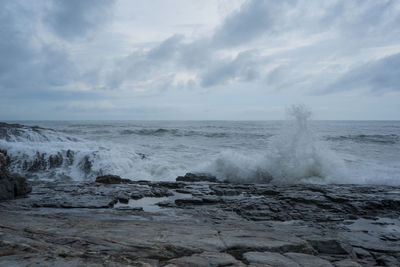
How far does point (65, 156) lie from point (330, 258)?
11197mm

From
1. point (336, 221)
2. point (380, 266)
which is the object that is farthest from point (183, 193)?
→ point (380, 266)

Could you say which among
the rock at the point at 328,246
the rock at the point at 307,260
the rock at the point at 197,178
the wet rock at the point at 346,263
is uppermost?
the rock at the point at 307,260

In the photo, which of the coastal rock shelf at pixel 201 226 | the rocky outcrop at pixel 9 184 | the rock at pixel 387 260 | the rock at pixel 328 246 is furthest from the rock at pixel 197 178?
the rock at pixel 387 260

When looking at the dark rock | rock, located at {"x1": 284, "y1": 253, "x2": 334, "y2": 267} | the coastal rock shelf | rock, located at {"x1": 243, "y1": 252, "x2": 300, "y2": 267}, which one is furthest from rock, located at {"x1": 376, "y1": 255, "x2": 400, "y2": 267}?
the dark rock

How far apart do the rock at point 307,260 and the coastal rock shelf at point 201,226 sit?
12mm

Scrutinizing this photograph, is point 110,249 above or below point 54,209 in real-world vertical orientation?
above

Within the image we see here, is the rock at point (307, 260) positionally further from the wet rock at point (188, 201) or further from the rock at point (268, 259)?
the wet rock at point (188, 201)

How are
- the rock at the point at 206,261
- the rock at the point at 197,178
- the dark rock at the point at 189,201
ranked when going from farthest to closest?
the rock at the point at 197,178 < the dark rock at the point at 189,201 < the rock at the point at 206,261

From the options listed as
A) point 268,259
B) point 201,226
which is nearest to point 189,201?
point 201,226

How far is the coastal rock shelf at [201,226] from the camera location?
2629 mm

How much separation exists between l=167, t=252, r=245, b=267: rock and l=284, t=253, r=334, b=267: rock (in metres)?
0.70

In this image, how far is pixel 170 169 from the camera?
11234mm

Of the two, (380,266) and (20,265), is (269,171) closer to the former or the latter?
(380,266)

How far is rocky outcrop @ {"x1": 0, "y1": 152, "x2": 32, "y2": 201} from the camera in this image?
5746mm
